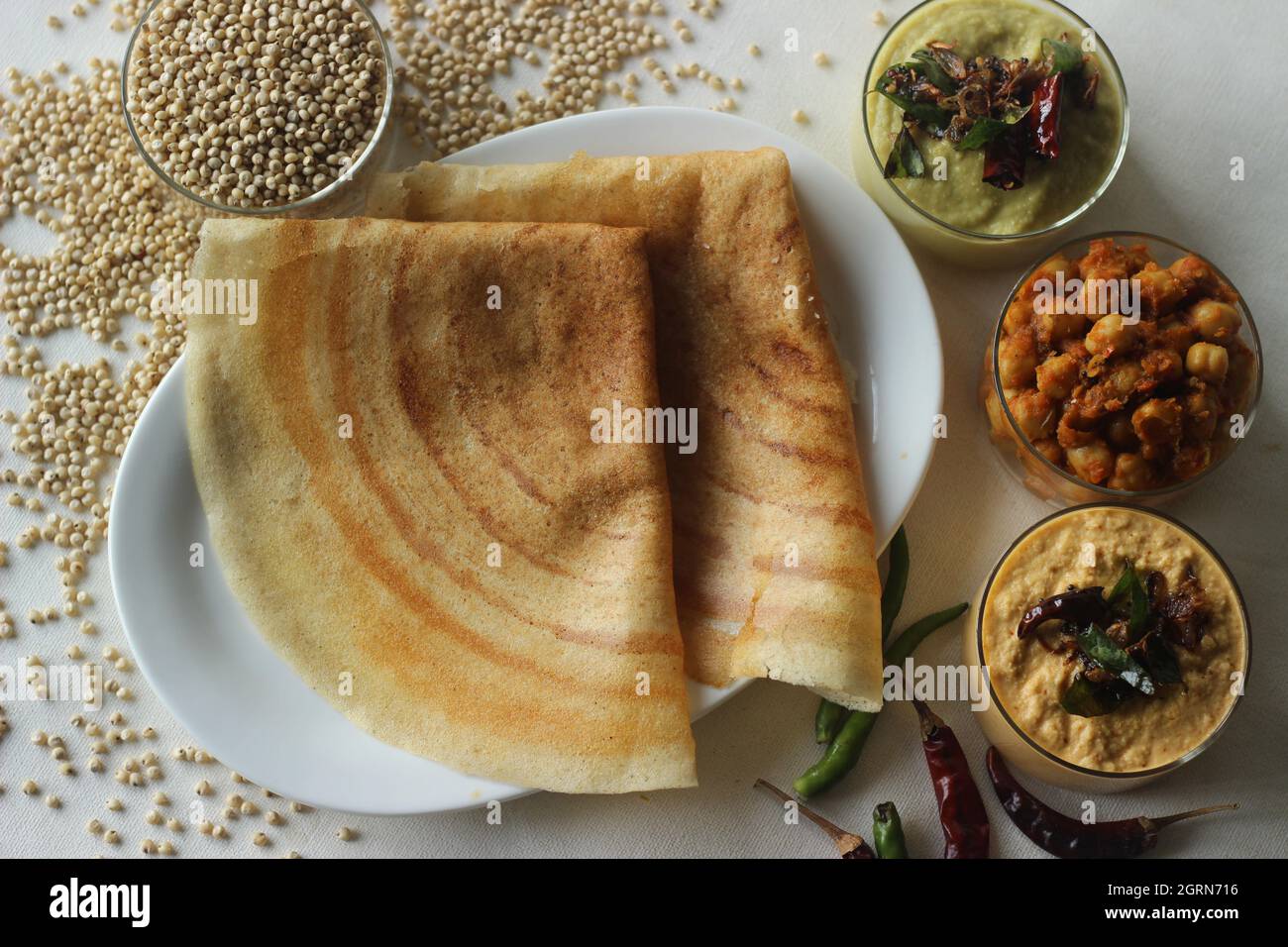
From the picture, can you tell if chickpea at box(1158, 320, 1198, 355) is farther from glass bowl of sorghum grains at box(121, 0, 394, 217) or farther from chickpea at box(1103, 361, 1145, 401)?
glass bowl of sorghum grains at box(121, 0, 394, 217)

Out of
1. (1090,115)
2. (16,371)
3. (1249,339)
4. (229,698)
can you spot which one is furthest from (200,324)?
(1249,339)

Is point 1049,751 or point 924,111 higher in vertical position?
point 924,111

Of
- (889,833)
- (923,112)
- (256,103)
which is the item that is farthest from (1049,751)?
(256,103)

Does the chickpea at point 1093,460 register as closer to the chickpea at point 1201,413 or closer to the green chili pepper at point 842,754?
the chickpea at point 1201,413

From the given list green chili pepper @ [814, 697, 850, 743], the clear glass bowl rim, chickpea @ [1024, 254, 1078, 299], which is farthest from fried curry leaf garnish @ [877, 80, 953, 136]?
green chili pepper @ [814, 697, 850, 743]

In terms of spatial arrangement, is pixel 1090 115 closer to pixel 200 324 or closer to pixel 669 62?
pixel 669 62

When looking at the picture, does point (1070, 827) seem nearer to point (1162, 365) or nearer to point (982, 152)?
point (1162, 365)

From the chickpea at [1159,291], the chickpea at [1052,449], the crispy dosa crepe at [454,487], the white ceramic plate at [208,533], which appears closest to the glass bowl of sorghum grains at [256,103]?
the crispy dosa crepe at [454,487]
